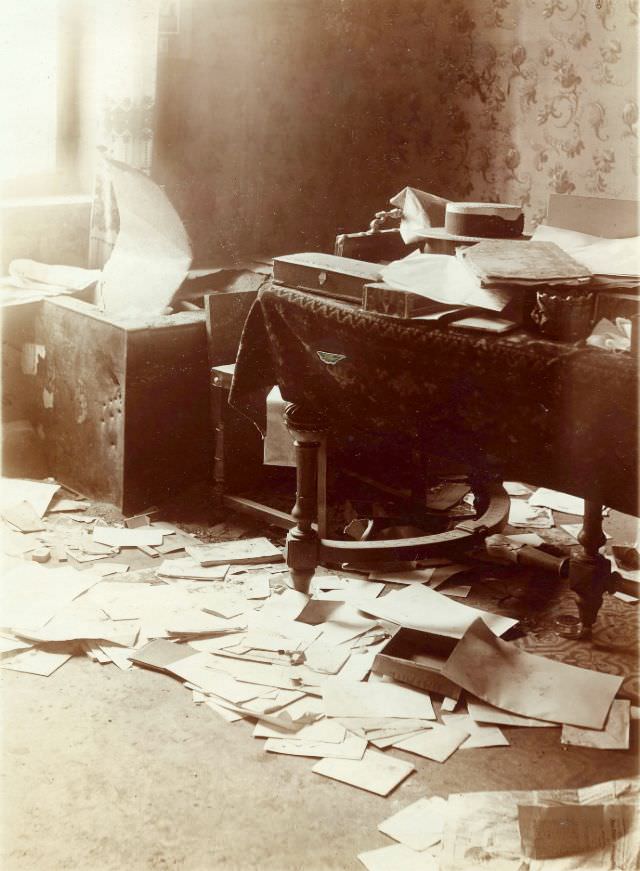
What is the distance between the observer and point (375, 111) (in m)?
4.34

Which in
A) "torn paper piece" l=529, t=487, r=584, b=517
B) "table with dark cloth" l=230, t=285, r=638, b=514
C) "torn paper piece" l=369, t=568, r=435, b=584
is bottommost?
"torn paper piece" l=369, t=568, r=435, b=584

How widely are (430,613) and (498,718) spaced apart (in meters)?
0.49

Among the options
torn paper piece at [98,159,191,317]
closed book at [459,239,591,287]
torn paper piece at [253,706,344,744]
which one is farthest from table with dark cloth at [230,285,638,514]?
torn paper piece at [98,159,191,317]

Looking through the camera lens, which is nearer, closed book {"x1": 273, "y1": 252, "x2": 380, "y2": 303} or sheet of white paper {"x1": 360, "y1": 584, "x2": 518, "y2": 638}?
closed book {"x1": 273, "y1": 252, "x2": 380, "y2": 303}

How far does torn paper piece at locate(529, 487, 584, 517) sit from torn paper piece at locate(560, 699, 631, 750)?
4.51ft

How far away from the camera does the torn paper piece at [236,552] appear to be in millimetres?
3121

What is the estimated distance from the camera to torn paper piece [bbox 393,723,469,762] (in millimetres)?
2152

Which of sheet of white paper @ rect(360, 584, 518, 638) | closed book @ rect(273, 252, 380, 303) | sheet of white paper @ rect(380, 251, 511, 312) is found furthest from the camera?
sheet of white paper @ rect(360, 584, 518, 638)

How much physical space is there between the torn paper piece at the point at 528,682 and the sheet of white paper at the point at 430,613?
0.11m

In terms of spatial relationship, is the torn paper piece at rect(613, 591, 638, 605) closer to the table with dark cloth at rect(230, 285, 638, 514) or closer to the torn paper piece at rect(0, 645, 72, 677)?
the table with dark cloth at rect(230, 285, 638, 514)

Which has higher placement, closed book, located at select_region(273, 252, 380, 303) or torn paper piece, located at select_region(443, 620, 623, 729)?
closed book, located at select_region(273, 252, 380, 303)

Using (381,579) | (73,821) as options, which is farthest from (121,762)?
(381,579)

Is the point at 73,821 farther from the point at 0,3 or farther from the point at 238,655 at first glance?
the point at 0,3

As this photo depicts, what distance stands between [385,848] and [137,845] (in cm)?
46
